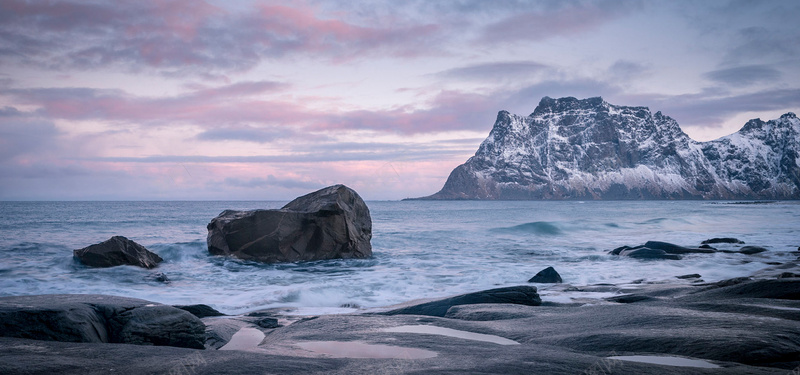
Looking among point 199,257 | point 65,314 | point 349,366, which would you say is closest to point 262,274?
point 199,257

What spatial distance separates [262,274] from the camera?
13312 millimetres

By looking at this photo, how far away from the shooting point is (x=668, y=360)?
3406mm

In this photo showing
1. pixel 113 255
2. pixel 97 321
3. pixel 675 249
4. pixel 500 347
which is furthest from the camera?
pixel 675 249

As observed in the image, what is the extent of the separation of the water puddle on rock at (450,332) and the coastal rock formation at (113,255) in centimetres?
1150

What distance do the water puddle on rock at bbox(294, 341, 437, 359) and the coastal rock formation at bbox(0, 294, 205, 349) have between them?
153cm

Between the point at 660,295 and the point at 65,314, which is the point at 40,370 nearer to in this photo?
the point at 65,314

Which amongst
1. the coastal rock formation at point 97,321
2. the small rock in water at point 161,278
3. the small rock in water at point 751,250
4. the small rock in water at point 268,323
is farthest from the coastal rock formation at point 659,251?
the coastal rock formation at point 97,321

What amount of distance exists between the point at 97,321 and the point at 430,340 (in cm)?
329

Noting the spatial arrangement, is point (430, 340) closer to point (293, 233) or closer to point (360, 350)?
point (360, 350)

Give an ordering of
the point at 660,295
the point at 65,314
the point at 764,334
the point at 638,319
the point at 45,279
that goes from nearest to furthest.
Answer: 1. the point at 764,334
2. the point at 65,314
3. the point at 638,319
4. the point at 660,295
5. the point at 45,279

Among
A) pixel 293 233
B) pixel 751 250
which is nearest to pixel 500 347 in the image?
Answer: pixel 293 233

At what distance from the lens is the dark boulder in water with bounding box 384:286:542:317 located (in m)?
6.93

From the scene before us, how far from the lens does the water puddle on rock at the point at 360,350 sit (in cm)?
369

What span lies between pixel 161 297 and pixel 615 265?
41.3 feet
